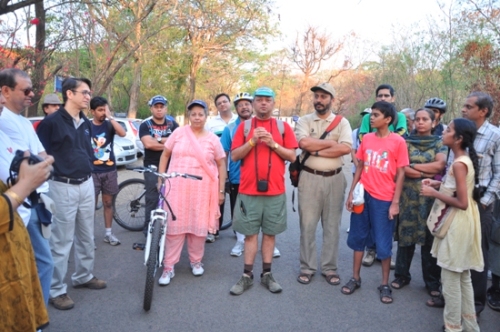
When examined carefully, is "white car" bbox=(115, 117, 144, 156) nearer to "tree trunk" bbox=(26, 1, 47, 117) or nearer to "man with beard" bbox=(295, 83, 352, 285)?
"tree trunk" bbox=(26, 1, 47, 117)

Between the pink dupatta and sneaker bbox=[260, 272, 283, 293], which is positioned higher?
the pink dupatta

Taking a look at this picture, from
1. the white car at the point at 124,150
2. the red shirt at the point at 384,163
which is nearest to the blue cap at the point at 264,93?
the red shirt at the point at 384,163

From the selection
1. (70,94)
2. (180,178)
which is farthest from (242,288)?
(70,94)

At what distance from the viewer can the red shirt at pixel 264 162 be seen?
13.6 feet

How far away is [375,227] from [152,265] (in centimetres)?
222

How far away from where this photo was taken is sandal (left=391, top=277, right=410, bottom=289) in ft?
14.4

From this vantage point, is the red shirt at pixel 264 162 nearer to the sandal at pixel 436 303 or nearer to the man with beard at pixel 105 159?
the sandal at pixel 436 303

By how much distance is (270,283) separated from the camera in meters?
4.22

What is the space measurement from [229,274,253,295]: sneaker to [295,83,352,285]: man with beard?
1.95 ft

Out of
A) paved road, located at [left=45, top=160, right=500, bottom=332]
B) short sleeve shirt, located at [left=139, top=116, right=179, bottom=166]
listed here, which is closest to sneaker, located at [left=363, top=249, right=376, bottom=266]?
paved road, located at [left=45, top=160, right=500, bottom=332]

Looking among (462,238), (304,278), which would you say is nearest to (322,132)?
(304,278)

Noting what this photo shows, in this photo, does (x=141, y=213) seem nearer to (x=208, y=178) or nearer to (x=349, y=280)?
(x=208, y=178)

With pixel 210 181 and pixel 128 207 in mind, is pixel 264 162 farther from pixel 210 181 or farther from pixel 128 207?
pixel 128 207

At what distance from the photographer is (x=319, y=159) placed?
14.5 feet
